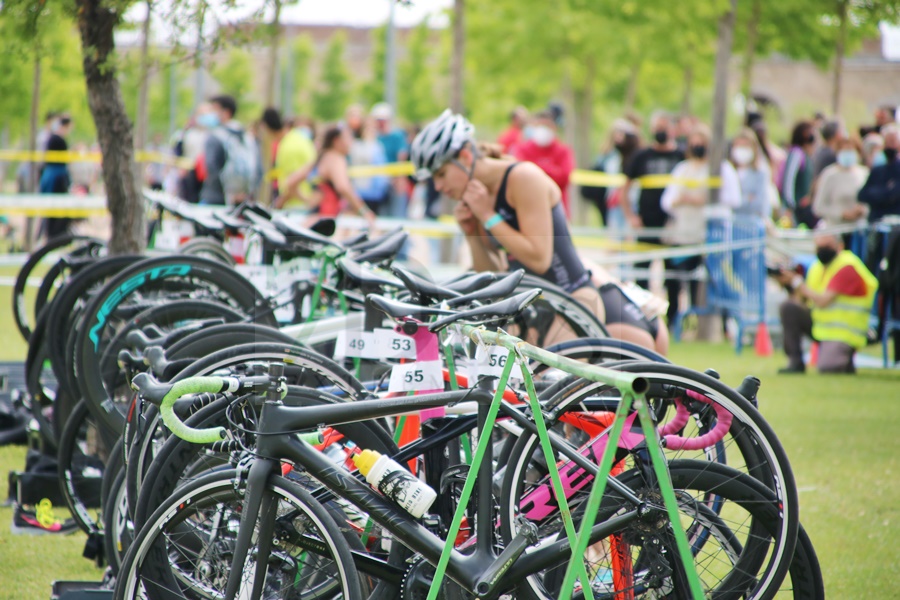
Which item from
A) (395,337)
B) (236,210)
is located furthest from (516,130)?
(395,337)

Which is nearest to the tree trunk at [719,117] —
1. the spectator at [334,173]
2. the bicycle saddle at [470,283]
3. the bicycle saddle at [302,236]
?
the spectator at [334,173]

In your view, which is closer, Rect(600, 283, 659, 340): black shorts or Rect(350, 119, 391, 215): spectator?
Rect(600, 283, 659, 340): black shorts

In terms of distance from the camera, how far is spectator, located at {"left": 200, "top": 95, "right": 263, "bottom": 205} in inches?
455

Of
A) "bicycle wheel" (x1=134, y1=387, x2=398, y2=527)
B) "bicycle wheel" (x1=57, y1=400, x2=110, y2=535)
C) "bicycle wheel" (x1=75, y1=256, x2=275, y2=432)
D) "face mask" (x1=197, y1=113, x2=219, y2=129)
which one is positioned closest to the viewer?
"bicycle wheel" (x1=134, y1=387, x2=398, y2=527)

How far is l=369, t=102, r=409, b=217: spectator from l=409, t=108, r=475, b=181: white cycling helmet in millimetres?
12003

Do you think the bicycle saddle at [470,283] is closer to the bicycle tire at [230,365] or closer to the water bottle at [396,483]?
the bicycle tire at [230,365]

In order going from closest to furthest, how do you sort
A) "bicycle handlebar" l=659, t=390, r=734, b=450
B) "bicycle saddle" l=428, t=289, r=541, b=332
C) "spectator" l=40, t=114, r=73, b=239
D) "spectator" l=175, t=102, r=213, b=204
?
"bicycle handlebar" l=659, t=390, r=734, b=450, "bicycle saddle" l=428, t=289, r=541, b=332, "spectator" l=175, t=102, r=213, b=204, "spectator" l=40, t=114, r=73, b=239

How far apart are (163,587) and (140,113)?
1366cm

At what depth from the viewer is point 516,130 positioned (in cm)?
1499

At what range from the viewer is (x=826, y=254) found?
10.2 m

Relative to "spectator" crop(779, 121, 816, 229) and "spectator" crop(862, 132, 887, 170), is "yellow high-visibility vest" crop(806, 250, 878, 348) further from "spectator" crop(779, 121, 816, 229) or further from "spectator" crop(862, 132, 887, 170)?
"spectator" crop(779, 121, 816, 229)

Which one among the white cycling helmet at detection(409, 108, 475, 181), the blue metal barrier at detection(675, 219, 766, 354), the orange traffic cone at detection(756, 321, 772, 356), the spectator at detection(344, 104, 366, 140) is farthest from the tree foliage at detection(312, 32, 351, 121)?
the white cycling helmet at detection(409, 108, 475, 181)

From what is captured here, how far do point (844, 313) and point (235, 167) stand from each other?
6.15m

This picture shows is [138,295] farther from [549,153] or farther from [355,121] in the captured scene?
[355,121]
